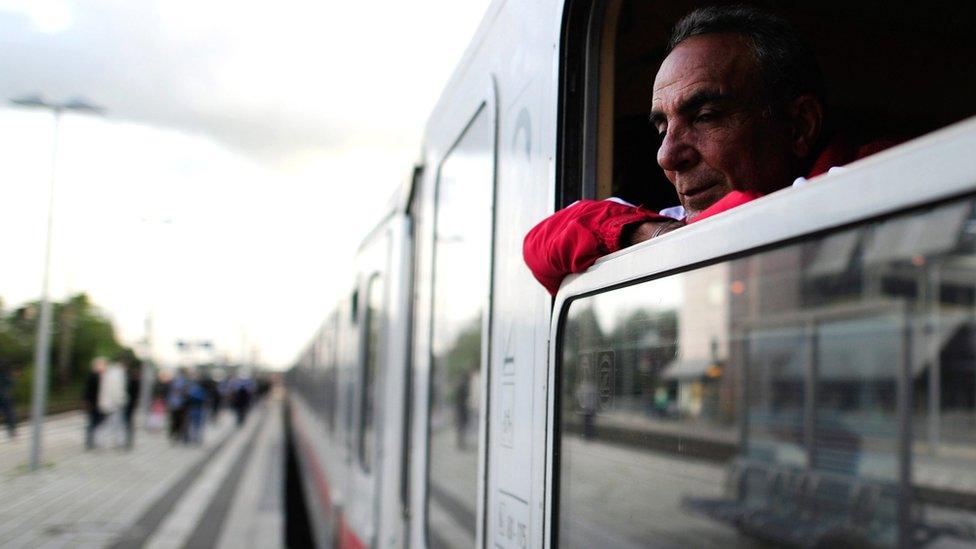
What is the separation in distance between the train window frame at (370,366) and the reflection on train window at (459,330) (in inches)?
61.4

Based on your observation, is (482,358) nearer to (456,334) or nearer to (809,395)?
(456,334)

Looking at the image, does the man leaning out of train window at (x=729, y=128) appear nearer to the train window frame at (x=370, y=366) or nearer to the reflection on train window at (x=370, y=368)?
the train window frame at (x=370, y=366)

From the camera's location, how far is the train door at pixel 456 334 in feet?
8.68

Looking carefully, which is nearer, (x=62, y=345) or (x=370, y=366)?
(x=370, y=366)

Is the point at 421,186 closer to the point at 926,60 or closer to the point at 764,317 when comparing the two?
the point at 926,60

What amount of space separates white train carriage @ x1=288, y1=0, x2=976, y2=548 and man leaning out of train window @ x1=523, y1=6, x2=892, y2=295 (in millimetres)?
103

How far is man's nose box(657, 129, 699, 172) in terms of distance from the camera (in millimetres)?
1683

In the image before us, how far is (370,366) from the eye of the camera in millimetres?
5730

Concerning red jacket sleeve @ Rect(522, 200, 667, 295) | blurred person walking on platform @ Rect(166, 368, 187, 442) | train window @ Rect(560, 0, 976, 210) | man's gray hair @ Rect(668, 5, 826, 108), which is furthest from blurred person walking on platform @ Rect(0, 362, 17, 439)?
man's gray hair @ Rect(668, 5, 826, 108)

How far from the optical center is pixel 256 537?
11.4m

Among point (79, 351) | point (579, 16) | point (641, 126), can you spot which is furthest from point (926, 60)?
point (79, 351)

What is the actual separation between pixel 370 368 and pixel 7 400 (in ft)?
42.2

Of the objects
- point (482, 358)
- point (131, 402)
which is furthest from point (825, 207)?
point (131, 402)

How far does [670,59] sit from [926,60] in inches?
55.8
